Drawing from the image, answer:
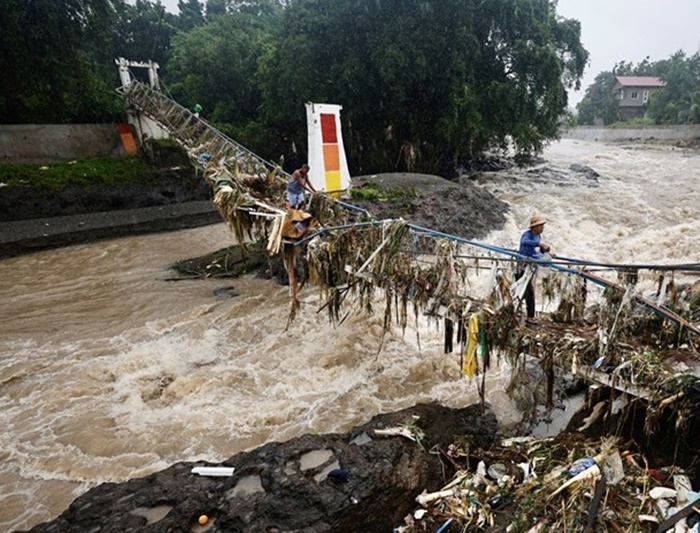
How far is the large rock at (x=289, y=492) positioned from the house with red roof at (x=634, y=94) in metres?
56.2

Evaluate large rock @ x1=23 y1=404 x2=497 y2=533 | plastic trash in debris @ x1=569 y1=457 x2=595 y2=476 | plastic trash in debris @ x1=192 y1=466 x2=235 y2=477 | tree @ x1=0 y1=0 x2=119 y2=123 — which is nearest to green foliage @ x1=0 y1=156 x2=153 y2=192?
tree @ x1=0 y1=0 x2=119 y2=123

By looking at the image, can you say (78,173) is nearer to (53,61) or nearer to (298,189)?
(53,61)

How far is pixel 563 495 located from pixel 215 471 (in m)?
2.84

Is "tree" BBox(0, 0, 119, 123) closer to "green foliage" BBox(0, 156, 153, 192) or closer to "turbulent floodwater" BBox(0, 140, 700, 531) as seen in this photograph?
"green foliage" BBox(0, 156, 153, 192)

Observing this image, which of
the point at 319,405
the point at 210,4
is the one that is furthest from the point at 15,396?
the point at 210,4

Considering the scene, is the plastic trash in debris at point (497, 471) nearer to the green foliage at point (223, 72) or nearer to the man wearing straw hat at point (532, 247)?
the man wearing straw hat at point (532, 247)

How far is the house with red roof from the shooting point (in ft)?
154

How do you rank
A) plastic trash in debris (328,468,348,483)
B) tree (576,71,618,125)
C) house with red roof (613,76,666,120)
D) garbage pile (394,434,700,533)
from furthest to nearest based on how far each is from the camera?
1. tree (576,71,618,125)
2. house with red roof (613,76,666,120)
3. plastic trash in debris (328,468,348,483)
4. garbage pile (394,434,700,533)

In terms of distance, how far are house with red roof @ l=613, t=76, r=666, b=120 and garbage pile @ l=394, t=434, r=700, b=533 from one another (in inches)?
2188

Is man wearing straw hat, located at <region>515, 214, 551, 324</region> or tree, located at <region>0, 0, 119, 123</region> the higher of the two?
tree, located at <region>0, 0, 119, 123</region>

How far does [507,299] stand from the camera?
4195 mm

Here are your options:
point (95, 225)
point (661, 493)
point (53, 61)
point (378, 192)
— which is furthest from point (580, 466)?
point (53, 61)

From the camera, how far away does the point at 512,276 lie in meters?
4.37

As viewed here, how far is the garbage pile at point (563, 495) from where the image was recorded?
9.84 feet
